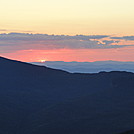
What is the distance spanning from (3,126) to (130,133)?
86.1 m

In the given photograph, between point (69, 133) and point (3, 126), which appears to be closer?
point (69, 133)

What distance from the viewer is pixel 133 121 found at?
177 m

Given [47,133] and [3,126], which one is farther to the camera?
[3,126]

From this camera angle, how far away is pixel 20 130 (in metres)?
176

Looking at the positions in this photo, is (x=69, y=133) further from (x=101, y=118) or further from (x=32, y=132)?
(x=101, y=118)

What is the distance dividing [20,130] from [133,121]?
58.0m

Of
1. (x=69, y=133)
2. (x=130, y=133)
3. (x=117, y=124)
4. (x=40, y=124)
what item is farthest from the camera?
(x=40, y=124)

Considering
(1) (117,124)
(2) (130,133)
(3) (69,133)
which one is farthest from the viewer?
(1) (117,124)

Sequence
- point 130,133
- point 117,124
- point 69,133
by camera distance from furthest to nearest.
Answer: point 117,124, point 69,133, point 130,133

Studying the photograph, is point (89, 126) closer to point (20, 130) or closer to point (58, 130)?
point (58, 130)

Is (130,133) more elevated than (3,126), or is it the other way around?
(130,133)

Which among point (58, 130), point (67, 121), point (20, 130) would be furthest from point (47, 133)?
point (67, 121)

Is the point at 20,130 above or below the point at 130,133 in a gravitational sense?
below

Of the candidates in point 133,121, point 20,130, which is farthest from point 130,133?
point 20,130
